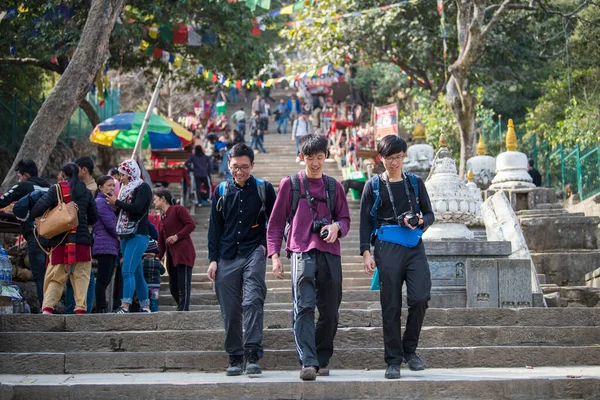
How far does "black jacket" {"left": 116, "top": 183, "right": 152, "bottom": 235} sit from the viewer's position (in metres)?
10.5

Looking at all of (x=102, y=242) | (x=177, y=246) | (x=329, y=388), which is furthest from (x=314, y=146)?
(x=177, y=246)

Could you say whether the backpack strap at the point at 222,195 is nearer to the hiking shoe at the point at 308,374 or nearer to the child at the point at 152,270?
the hiking shoe at the point at 308,374

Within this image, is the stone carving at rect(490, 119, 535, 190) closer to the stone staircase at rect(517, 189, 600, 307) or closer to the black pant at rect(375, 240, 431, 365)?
the stone staircase at rect(517, 189, 600, 307)

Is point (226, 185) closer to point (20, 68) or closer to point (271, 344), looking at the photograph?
point (271, 344)

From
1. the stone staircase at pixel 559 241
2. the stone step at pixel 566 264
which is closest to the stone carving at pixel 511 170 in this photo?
the stone staircase at pixel 559 241

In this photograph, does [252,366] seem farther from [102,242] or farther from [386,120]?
[386,120]

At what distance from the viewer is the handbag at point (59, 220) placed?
9.71 meters

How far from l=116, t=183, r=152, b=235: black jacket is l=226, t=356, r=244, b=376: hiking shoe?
3.17 metres

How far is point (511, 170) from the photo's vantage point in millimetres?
17156

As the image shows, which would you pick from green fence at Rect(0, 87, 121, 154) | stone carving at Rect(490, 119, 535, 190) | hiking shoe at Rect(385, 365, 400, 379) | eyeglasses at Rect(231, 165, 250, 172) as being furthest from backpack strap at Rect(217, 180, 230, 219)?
green fence at Rect(0, 87, 121, 154)

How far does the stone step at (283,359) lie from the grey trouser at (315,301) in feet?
2.39

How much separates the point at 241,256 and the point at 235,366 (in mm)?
861

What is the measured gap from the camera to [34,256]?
1038 cm

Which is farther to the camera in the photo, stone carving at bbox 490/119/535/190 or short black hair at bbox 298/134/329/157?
stone carving at bbox 490/119/535/190
